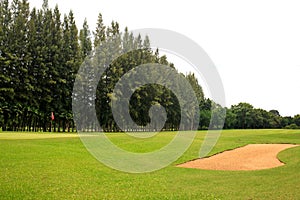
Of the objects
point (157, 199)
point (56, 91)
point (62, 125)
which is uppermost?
point (56, 91)

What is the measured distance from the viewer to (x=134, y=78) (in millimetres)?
71688

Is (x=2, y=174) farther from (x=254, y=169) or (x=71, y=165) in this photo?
(x=254, y=169)

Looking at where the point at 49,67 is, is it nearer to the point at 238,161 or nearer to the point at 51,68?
the point at 51,68

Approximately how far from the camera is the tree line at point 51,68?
196 feet

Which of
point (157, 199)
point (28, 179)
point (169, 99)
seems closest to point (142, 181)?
point (157, 199)

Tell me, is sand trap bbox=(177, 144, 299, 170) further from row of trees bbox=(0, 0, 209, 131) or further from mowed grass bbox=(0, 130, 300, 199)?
row of trees bbox=(0, 0, 209, 131)

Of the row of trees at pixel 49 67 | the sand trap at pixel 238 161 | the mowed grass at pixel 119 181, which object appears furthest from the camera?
the row of trees at pixel 49 67

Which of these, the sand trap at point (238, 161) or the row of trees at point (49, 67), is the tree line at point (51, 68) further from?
the sand trap at point (238, 161)

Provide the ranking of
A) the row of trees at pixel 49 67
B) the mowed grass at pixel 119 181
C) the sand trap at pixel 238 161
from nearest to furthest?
the mowed grass at pixel 119 181 < the sand trap at pixel 238 161 < the row of trees at pixel 49 67

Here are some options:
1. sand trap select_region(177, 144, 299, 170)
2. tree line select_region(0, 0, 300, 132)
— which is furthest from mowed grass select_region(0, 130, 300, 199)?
tree line select_region(0, 0, 300, 132)

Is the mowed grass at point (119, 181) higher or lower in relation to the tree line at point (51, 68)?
lower

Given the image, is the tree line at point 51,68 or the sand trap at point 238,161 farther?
the tree line at point 51,68

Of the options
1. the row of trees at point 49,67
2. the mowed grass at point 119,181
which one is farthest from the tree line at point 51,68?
the mowed grass at point 119,181

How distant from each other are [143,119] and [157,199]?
210ft
